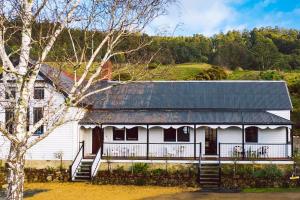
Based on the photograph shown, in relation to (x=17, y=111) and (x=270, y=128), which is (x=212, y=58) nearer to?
(x=270, y=128)

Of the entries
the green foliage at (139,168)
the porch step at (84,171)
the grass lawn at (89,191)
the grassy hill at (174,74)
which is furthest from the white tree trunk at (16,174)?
the green foliage at (139,168)

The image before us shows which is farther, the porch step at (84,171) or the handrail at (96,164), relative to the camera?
the handrail at (96,164)

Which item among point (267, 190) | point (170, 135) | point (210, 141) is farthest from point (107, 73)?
point (210, 141)

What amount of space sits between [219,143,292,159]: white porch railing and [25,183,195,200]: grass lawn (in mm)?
5753

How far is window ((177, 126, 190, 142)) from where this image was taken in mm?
34750

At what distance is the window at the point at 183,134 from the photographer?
3475 cm

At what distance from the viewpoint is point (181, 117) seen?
111 feet

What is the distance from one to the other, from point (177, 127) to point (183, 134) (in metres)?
2.11

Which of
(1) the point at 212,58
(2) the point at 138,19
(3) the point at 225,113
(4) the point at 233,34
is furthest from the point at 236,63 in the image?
(2) the point at 138,19

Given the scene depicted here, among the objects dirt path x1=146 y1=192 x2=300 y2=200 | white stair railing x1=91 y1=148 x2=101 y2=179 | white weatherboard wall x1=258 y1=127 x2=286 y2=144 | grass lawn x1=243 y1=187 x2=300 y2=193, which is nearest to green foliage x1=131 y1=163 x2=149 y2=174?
white stair railing x1=91 y1=148 x2=101 y2=179

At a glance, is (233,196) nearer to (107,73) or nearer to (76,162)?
(107,73)

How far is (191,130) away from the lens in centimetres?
3469

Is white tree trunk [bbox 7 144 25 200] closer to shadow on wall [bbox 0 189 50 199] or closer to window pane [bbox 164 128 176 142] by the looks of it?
shadow on wall [bbox 0 189 50 199]

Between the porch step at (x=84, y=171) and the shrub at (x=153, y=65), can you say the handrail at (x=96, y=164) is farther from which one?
the shrub at (x=153, y=65)
